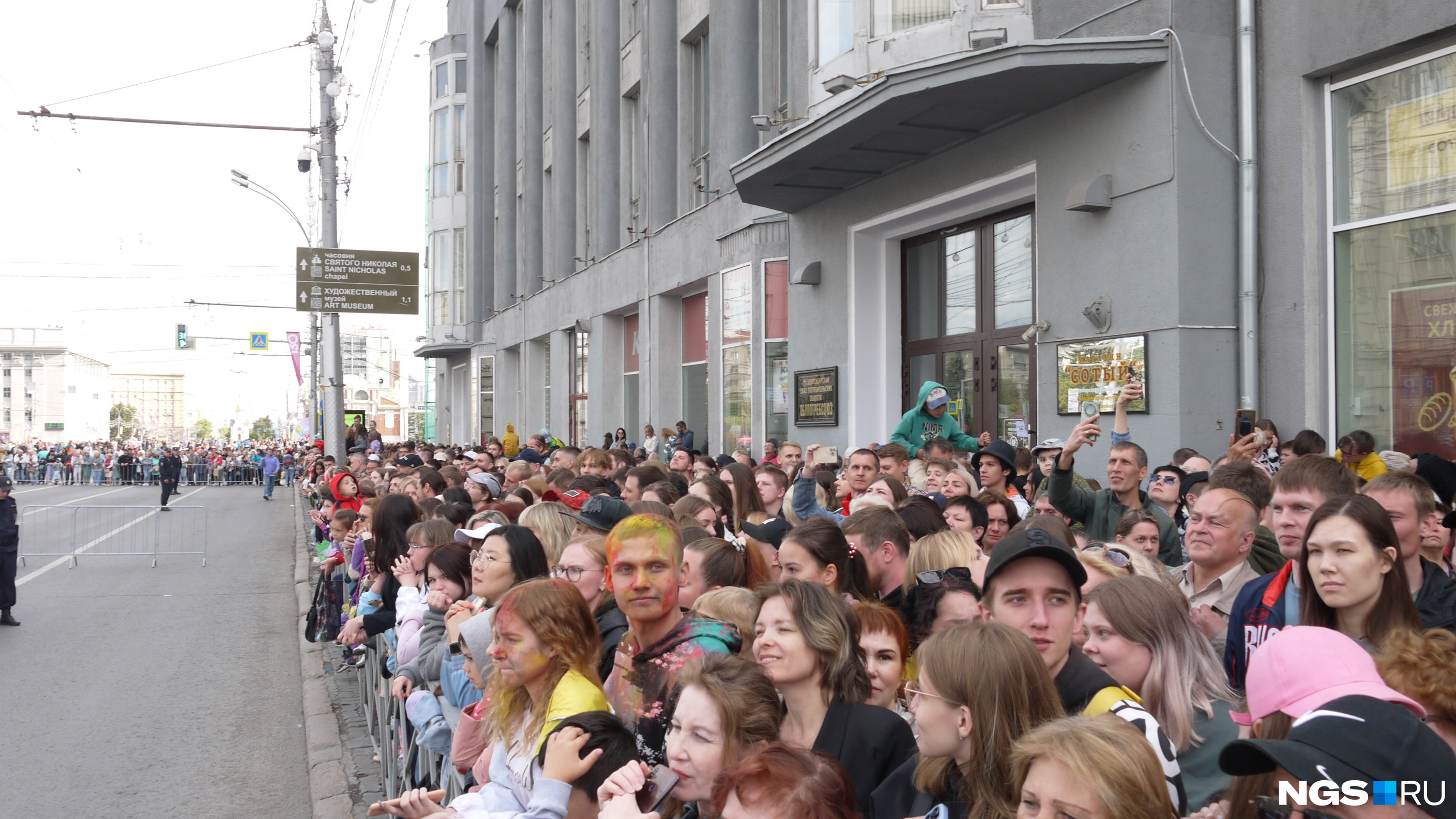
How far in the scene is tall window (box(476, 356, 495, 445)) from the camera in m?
37.8

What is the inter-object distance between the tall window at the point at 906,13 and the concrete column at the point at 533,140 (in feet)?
70.2

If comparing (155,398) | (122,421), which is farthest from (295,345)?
(155,398)

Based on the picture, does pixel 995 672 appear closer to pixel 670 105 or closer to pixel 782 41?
pixel 782 41

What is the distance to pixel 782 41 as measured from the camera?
56.3ft

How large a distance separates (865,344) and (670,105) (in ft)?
31.9

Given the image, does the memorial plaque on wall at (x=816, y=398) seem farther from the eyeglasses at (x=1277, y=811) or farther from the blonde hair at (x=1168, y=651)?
the eyeglasses at (x=1277, y=811)

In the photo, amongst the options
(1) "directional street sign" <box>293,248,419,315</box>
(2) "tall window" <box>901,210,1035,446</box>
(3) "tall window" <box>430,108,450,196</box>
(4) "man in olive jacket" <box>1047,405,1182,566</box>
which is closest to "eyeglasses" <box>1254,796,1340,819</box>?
(4) "man in olive jacket" <box>1047,405,1182,566</box>

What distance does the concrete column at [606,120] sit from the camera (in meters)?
25.2

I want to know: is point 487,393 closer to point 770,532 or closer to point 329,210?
point 329,210

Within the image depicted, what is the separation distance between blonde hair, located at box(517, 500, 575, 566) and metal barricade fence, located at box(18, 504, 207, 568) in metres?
13.4

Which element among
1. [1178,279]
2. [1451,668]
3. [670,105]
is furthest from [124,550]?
[1451,668]

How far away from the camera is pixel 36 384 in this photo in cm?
12450

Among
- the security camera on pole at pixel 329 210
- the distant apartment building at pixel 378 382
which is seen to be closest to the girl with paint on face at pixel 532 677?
the security camera on pole at pixel 329 210

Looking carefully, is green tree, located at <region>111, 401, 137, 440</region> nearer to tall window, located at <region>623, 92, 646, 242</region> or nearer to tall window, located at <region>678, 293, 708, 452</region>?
tall window, located at <region>623, 92, 646, 242</region>
